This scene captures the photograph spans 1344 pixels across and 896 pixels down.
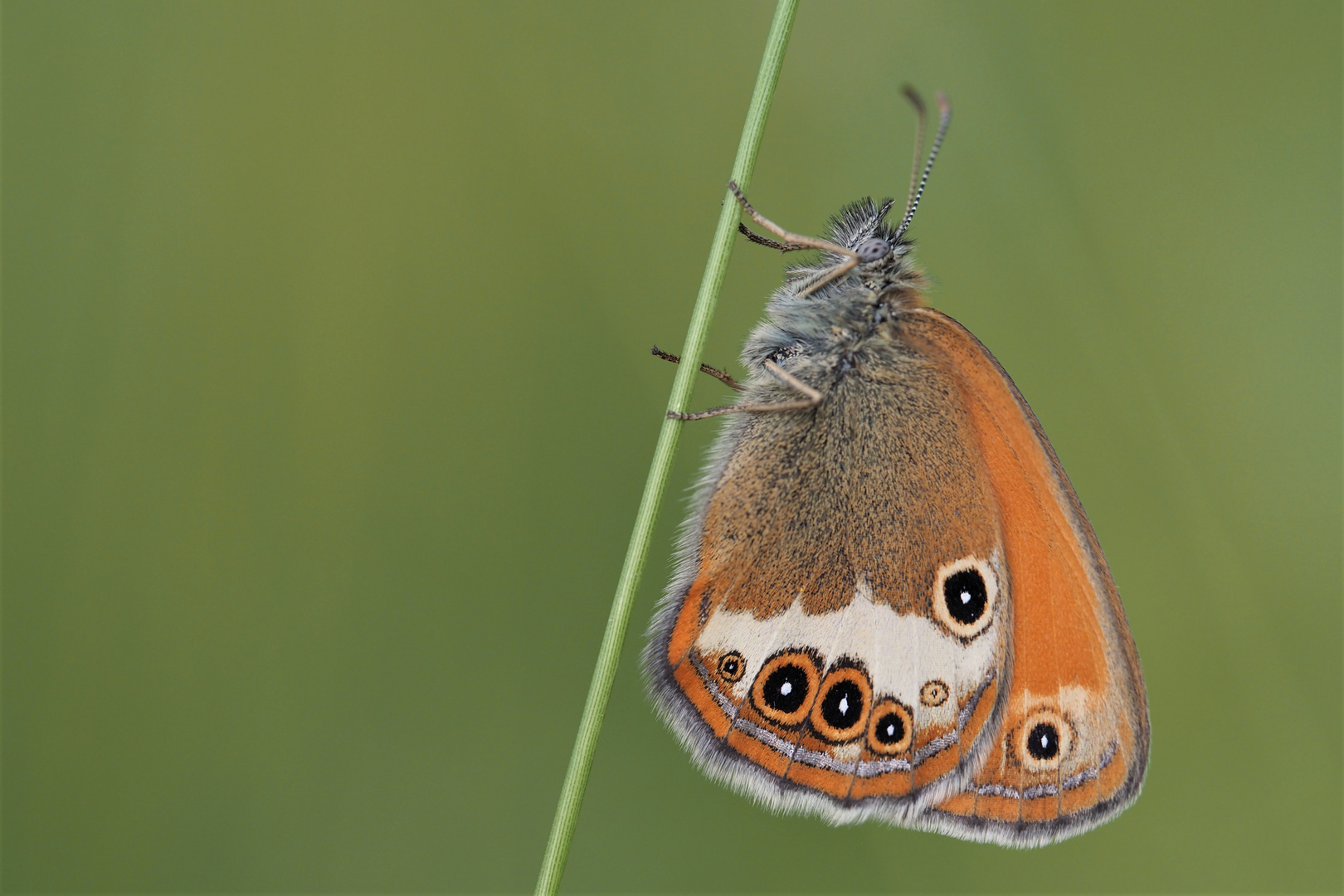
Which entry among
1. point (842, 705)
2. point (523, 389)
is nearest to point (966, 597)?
point (842, 705)

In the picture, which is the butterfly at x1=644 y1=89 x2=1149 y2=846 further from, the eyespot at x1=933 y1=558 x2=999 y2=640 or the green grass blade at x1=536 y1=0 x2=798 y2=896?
the green grass blade at x1=536 y1=0 x2=798 y2=896

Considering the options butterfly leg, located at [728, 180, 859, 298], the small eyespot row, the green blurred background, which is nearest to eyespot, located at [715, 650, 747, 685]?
the small eyespot row

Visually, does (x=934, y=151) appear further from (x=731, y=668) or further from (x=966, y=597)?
(x=731, y=668)

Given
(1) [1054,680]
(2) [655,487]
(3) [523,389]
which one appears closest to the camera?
(2) [655,487]

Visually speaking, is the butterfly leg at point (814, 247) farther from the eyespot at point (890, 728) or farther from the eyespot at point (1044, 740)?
the eyespot at point (1044, 740)

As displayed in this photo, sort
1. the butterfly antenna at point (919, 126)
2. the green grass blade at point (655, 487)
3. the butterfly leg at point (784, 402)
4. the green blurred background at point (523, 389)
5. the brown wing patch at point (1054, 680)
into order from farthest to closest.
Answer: the green blurred background at point (523, 389)
the butterfly leg at point (784, 402)
the brown wing patch at point (1054, 680)
the butterfly antenna at point (919, 126)
the green grass blade at point (655, 487)

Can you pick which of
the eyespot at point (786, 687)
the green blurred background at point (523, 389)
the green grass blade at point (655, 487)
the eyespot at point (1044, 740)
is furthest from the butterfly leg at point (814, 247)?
the eyespot at point (1044, 740)

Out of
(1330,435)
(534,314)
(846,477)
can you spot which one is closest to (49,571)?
(534,314)
